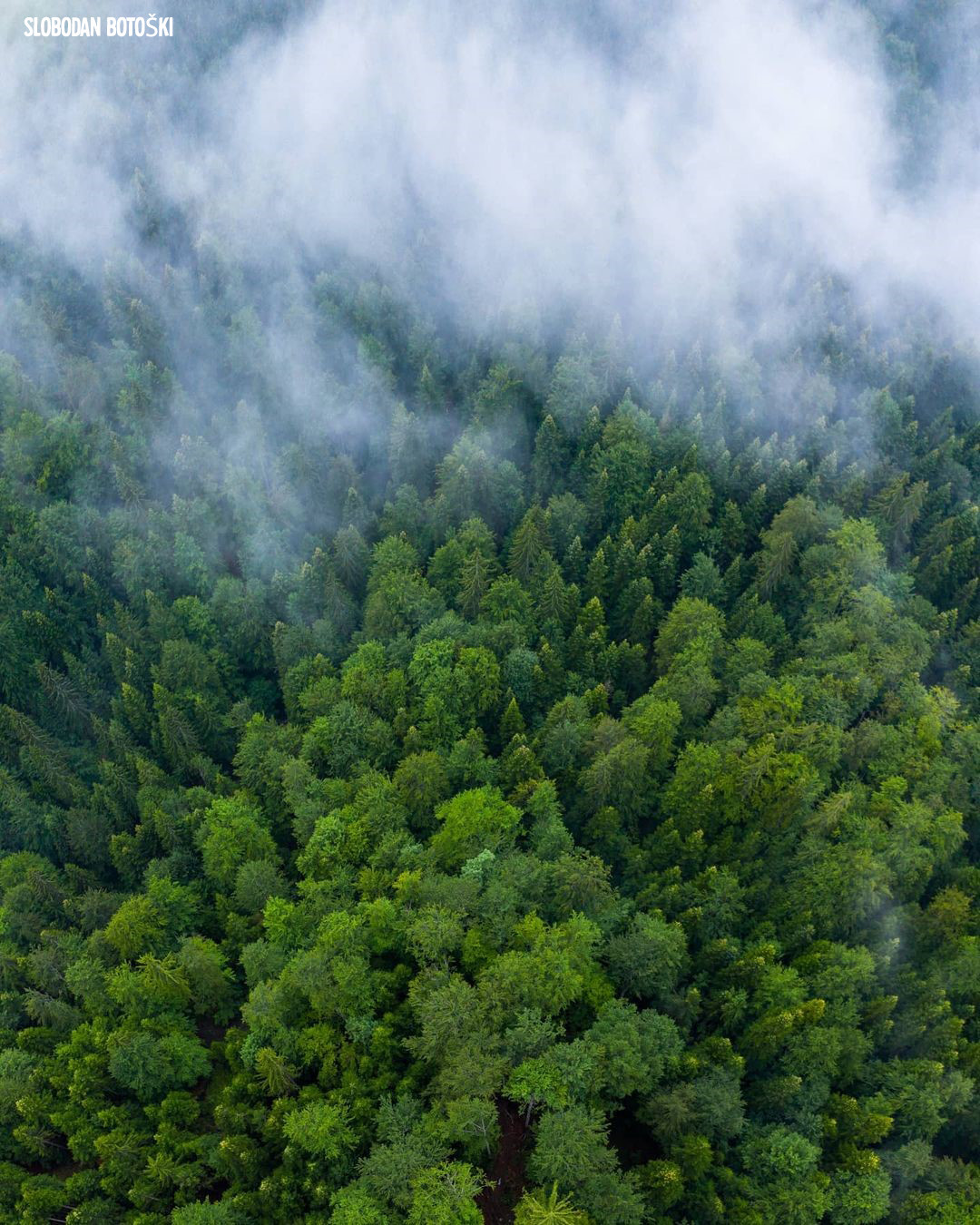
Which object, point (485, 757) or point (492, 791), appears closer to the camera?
point (492, 791)

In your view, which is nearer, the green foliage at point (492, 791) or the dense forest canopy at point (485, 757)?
the green foliage at point (492, 791)

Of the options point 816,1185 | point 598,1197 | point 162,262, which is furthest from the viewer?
point 162,262

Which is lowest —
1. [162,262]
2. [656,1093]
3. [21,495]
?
[656,1093]

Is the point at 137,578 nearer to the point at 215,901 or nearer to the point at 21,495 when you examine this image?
the point at 21,495

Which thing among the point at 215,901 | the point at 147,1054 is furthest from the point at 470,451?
the point at 147,1054

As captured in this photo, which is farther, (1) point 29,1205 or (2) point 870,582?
(2) point 870,582

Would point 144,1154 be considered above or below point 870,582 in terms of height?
below

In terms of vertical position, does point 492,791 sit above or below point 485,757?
below

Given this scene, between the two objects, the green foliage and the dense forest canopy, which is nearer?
the green foliage
